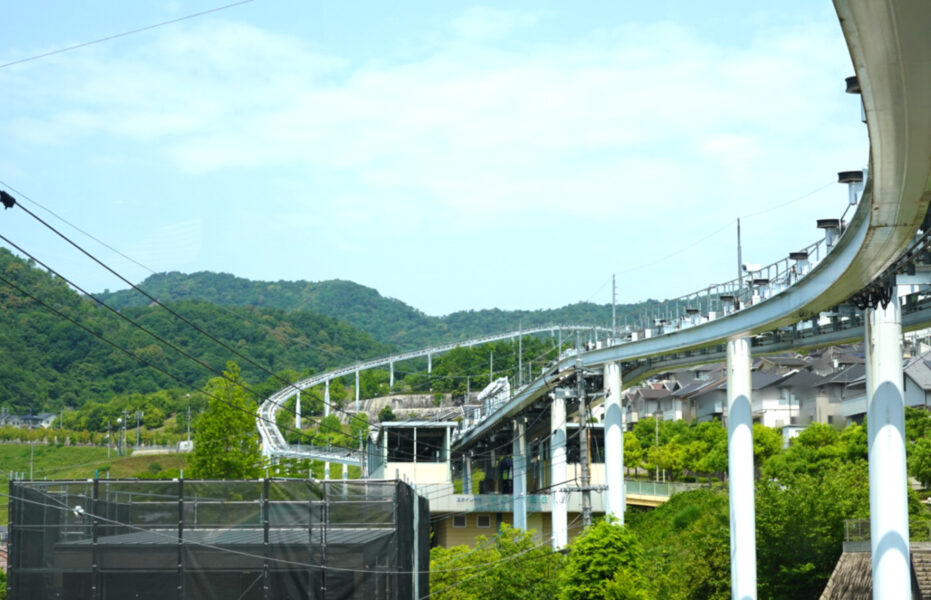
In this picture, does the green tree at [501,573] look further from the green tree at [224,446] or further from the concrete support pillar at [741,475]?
the green tree at [224,446]

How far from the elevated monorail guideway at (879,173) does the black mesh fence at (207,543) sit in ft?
31.7

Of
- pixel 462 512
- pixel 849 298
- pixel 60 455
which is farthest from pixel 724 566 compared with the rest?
pixel 60 455

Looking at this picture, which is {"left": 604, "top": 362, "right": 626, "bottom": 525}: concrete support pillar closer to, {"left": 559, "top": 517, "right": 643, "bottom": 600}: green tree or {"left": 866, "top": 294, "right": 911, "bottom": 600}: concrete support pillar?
{"left": 559, "top": 517, "right": 643, "bottom": 600}: green tree

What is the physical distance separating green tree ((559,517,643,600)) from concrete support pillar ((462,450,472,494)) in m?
33.6

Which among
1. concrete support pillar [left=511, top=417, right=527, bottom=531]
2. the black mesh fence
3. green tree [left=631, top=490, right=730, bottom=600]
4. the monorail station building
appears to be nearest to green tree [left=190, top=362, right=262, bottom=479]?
the monorail station building

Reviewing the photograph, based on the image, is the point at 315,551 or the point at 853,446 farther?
the point at 853,446

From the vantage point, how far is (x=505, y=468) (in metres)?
63.5

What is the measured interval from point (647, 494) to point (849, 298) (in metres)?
34.3

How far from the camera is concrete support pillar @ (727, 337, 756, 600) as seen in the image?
26922mm

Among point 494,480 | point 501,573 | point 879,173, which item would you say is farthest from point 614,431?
point 494,480

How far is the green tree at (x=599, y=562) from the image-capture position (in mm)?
26188

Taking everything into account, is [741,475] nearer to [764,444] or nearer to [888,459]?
[888,459]

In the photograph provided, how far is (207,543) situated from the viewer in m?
22.3

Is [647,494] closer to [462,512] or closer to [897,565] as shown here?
[462,512]
